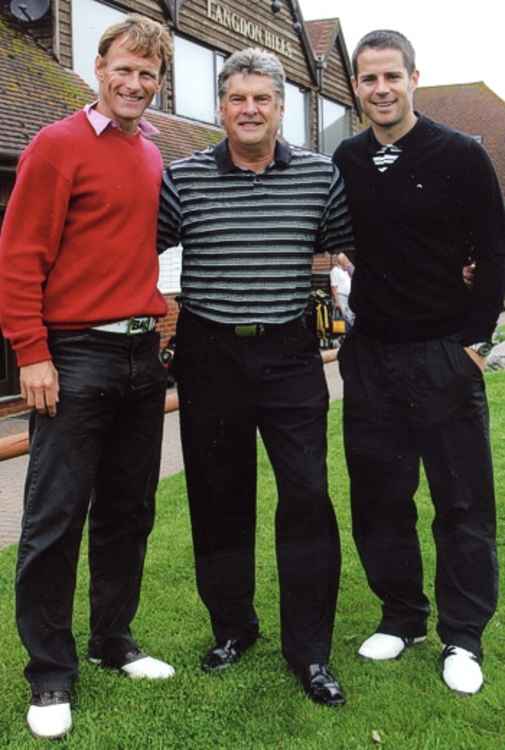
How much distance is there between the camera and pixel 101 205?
2992 mm

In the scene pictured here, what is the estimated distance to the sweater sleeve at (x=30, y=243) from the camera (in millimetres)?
2900

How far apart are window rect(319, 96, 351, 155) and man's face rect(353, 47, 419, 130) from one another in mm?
16836

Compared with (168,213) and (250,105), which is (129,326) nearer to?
(168,213)

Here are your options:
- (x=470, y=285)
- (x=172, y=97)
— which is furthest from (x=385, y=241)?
(x=172, y=97)

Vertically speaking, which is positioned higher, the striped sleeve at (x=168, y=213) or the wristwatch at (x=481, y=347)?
the striped sleeve at (x=168, y=213)

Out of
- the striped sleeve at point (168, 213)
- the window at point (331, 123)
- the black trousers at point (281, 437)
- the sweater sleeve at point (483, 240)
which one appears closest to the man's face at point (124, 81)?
the striped sleeve at point (168, 213)

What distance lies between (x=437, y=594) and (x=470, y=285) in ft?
3.89

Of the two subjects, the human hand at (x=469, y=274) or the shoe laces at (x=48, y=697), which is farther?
the human hand at (x=469, y=274)

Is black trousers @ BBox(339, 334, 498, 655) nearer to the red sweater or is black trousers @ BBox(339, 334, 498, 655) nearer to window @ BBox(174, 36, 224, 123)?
the red sweater

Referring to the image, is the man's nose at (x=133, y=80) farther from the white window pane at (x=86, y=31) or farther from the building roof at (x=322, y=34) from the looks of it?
the building roof at (x=322, y=34)

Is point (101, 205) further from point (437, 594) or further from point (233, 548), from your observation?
point (437, 594)

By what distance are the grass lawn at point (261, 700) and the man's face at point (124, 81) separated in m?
2.03

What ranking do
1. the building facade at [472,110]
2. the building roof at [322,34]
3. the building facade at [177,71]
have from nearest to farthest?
the building facade at [177,71]
the building roof at [322,34]
the building facade at [472,110]

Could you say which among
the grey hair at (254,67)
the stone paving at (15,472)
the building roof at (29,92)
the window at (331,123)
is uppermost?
the window at (331,123)
